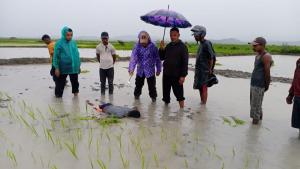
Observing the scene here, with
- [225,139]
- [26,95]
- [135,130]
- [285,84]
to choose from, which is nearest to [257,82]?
[225,139]

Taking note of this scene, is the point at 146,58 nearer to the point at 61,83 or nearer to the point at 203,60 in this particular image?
the point at 203,60

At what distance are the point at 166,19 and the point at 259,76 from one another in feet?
7.33

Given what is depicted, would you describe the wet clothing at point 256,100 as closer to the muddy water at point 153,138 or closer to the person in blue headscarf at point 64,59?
the muddy water at point 153,138

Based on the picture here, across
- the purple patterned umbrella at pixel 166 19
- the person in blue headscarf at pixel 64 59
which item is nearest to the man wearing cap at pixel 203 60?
the purple patterned umbrella at pixel 166 19

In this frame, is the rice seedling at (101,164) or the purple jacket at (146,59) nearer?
the rice seedling at (101,164)

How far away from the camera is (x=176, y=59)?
22.4 ft

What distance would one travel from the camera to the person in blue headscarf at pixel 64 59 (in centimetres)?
747

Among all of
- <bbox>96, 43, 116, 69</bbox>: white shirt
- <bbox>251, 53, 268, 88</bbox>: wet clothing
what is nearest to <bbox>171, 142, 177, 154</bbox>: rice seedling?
<bbox>251, 53, 268, 88</bbox>: wet clothing

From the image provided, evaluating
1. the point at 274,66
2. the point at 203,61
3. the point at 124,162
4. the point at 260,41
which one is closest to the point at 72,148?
the point at 124,162

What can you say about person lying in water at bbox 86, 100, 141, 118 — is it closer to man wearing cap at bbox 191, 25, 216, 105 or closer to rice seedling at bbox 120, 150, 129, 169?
man wearing cap at bbox 191, 25, 216, 105

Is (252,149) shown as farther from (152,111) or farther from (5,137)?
(5,137)

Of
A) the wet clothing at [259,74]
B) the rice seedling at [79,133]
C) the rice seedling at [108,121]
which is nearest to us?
the rice seedling at [79,133]

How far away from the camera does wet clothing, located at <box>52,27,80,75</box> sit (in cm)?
748

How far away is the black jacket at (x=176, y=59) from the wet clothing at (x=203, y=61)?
0.50 meters
